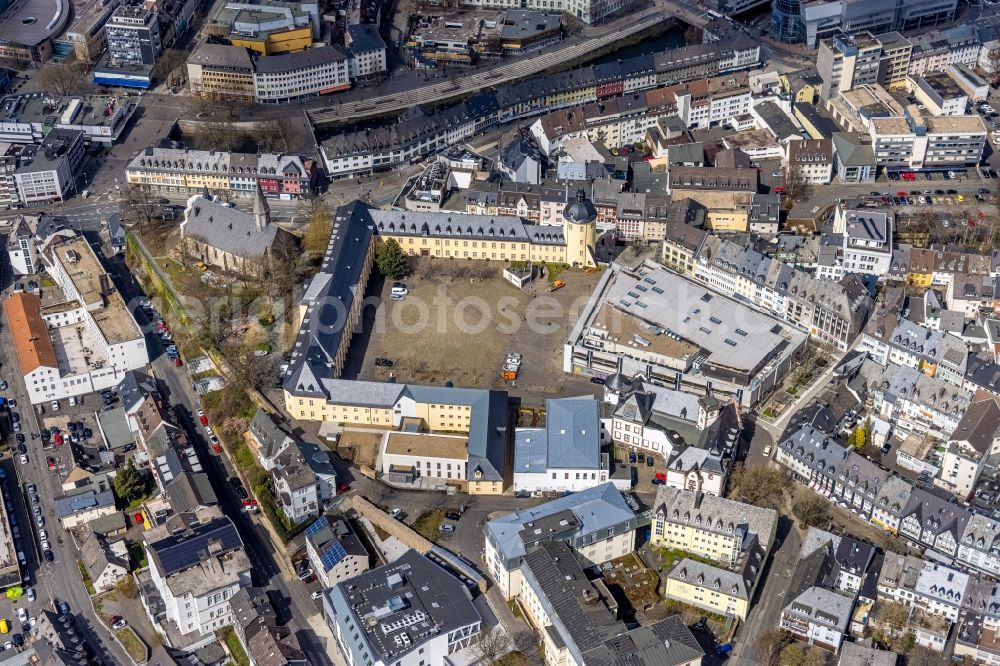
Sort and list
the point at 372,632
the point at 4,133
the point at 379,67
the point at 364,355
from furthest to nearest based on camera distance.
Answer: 1. the point at 379,67
2. the point at 4,133
3. the point at 364,355
4. the point at 372,632

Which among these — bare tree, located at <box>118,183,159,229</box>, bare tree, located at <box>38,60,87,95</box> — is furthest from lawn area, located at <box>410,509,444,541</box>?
bare tree, located at <box>38,60,87,95</box>

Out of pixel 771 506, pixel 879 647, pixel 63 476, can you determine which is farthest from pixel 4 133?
pixel 879 647

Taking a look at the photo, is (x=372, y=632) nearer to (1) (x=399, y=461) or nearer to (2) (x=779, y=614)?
(1) (x=399, y=461)

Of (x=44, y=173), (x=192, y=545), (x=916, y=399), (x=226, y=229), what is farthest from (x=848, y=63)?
(x=192, y=545)

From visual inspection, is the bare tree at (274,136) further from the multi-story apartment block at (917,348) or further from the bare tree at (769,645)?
the bare tree at (769,645)

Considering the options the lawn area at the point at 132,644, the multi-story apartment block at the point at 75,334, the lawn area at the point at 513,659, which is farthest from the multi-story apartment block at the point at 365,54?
the lawn area at the point at 513,659

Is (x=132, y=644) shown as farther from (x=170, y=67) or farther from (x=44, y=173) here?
(x=170, y=67)

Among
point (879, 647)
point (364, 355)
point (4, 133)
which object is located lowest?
point (879, 647)
